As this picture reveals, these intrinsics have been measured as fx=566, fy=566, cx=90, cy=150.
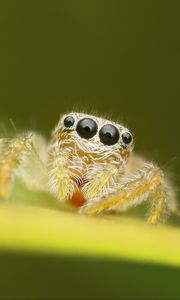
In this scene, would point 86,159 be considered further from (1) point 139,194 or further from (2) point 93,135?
(1) point 139,194

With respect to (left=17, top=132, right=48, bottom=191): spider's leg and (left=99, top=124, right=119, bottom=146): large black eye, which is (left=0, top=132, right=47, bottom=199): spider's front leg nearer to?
(left=17, top=132, right=48, bottom=191): spider's leg

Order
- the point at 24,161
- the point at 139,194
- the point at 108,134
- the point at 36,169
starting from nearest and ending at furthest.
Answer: the point at 139,194
the point at 24,161
the point at 108,134
the point at 36,169

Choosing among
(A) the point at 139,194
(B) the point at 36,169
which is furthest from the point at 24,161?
(A) the point at 139,194

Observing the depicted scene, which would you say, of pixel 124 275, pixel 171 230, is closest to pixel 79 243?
pixel 124 275

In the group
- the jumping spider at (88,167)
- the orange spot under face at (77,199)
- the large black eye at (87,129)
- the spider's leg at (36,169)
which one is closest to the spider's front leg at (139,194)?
the jumping spider at (88,167)

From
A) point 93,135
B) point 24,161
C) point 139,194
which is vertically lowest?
point 139,194

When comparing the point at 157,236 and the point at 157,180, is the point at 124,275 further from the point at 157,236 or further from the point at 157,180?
the point at 157,180

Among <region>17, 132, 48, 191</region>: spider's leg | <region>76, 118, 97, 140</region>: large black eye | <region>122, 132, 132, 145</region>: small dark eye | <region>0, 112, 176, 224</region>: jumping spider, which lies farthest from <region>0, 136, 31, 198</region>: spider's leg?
<region>122, 132, 132, 145</region>: small dark eye
